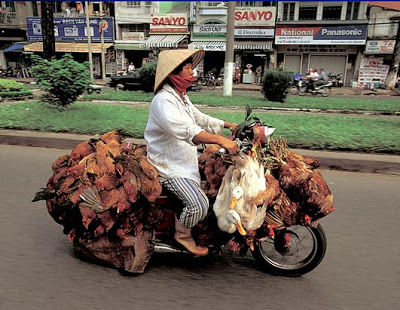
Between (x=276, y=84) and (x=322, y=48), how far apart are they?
56.0 feet

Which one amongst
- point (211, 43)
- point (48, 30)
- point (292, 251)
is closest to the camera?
point (292, 251)

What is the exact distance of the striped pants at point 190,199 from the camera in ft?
8.34

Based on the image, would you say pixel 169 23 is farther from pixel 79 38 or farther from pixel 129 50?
pixel 79 38

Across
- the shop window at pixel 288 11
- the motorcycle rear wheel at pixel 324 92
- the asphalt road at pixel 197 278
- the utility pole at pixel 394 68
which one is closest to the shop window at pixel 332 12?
the shop window at pixel 288 11

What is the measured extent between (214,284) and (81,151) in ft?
4.89

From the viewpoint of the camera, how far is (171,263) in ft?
9.70

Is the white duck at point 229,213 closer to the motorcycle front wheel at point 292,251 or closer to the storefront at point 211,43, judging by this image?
the motorcycle front wheel at point 292,251

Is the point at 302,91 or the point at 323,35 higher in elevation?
the point at 323,35

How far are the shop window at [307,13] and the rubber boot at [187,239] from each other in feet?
95.8

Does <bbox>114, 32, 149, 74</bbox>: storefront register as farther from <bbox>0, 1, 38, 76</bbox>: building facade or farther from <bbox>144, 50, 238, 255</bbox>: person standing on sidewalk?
<bbox>144, 50, 238, 255</bbox>: person standing on sidewalk

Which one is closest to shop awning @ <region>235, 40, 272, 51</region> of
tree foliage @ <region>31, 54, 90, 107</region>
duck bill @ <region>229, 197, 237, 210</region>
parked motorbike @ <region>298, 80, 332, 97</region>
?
parked motorbike @ <region>298, 80, 332, 97</region>

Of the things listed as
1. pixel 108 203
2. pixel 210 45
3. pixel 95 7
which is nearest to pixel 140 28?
pixel 95 7

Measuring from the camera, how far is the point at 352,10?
27281 mm

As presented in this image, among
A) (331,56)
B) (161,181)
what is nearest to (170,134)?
(161,181)
